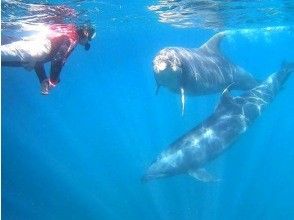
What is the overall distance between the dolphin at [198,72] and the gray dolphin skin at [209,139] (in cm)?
74

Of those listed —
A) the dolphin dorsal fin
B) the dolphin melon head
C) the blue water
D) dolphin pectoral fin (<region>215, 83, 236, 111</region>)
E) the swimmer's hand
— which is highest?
the swimmer's hand

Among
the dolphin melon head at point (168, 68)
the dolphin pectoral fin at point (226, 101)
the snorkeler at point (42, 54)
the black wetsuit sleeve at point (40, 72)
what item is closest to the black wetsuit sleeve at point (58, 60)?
the snorkeler at point (42, 54)

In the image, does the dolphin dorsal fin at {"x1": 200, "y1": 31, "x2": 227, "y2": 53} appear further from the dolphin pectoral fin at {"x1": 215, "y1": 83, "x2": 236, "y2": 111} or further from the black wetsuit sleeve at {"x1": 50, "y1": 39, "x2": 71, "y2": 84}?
the black wetsuit sleeve at {"x1": 50, "y1": 39, "x2": 71, "y2": 84}

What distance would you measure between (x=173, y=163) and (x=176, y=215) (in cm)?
873

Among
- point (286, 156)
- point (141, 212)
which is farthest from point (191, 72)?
point (286, 156)

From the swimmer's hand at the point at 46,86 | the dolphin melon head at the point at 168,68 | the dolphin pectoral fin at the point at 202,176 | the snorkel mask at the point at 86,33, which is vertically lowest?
the dolphin pectoral fin at the point at 202,176

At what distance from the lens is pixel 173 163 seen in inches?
527

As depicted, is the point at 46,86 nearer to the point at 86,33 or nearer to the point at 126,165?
the point at 86,33

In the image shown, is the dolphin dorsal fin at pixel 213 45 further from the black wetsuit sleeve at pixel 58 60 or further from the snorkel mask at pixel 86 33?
the black wetsuit sleeve at pixel 58 60

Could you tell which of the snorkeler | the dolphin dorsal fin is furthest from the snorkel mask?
the dolphin dorsal fin

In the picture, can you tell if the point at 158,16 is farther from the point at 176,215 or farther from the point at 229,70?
the point at 176,215

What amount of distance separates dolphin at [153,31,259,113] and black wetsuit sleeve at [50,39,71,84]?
13.2 ft

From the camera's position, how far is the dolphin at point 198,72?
1175cm

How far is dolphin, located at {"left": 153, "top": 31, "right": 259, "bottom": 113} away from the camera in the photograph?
1175 cm
